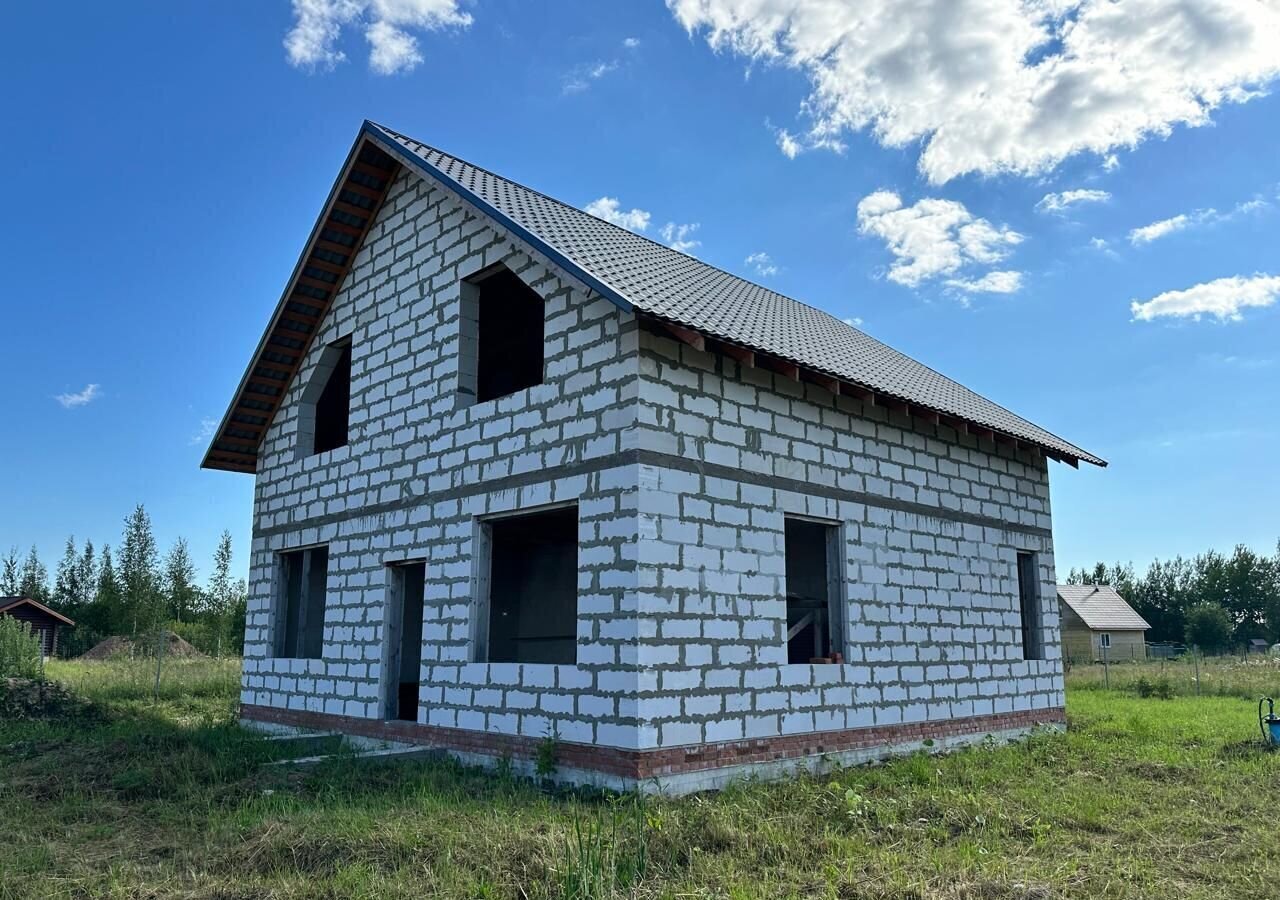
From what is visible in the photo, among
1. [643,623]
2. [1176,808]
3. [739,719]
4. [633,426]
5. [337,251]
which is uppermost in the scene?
[337,251]

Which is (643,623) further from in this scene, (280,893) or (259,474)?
(259,474)

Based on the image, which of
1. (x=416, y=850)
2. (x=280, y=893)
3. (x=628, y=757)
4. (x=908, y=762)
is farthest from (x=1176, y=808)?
→ (x=280, y=893)

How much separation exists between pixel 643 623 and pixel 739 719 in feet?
5.14

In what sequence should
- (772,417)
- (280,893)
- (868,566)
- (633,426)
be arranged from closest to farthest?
(280,893)
(633,426)
(772,417)
(868,566)

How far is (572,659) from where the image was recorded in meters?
13.0

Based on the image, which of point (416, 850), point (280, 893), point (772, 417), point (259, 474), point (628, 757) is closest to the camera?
point (280, 893)

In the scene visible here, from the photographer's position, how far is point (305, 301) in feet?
46.4

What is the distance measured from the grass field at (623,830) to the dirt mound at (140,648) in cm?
1991

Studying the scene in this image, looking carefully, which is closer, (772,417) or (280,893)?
(280,893)

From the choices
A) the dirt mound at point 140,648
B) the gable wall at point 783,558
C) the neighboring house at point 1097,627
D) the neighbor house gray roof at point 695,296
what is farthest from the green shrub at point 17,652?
the neighboring house at point 1097,627

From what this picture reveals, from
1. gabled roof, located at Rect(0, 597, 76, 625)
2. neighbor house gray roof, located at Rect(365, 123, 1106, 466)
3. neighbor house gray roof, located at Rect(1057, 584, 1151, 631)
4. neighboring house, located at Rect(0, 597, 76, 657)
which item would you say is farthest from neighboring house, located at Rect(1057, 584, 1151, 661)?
neighboring house, located at Rect(0, 597, 76, 657)

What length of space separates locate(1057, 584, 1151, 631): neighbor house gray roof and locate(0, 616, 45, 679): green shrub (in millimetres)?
45333

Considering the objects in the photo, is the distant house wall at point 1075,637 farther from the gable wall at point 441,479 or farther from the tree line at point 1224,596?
the gable wall at point 441,479

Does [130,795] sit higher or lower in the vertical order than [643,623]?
lower
